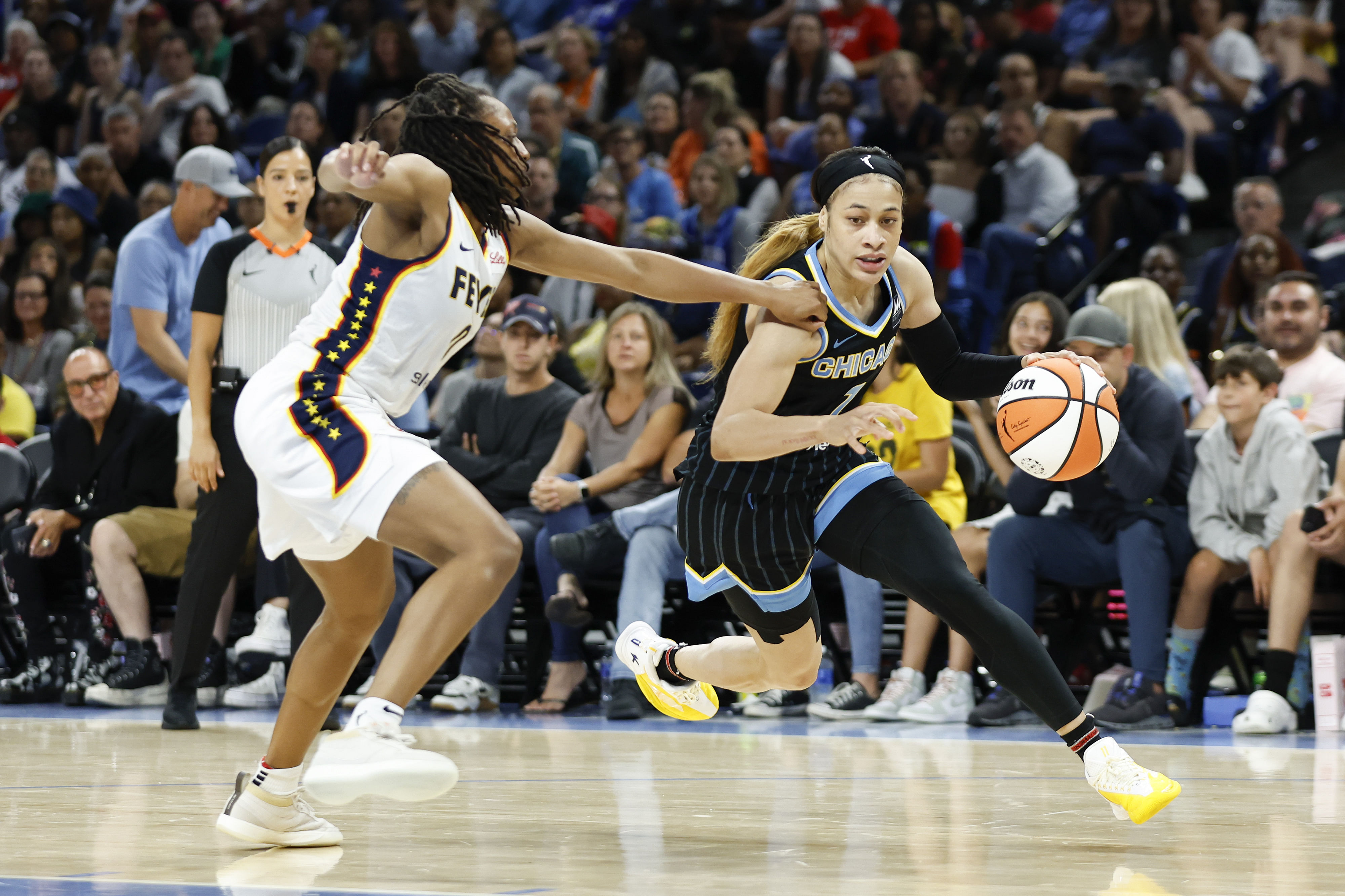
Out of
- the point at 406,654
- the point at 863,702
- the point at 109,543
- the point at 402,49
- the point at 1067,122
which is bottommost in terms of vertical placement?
the point at 863,702

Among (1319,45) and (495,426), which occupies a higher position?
(1319,45)

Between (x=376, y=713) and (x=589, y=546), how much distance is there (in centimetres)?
380

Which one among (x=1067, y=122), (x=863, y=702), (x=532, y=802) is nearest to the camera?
(x=532, y=802)

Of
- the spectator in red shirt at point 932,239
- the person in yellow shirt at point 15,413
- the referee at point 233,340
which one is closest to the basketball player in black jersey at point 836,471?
the referee at point 233,340

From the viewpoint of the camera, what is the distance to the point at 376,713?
3127 millimetres

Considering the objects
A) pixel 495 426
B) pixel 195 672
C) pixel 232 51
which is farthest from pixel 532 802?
pixel 232 51

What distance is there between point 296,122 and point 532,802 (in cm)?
979

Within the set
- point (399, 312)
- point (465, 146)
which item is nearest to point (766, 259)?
point (465, 146)

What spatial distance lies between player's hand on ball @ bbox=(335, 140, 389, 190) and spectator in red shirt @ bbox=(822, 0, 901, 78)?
9647 mm

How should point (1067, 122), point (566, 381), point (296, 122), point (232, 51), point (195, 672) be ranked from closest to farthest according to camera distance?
point (195, 672), point (566, 381), point (1067, 122), point (296, 122), point (232, 51)

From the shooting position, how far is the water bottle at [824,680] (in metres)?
7.34

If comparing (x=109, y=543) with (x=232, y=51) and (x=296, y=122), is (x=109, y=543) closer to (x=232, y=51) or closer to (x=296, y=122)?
(x=296, y=122)

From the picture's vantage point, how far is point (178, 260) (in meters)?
7.12

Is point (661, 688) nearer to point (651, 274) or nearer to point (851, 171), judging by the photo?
point (651, 274)
